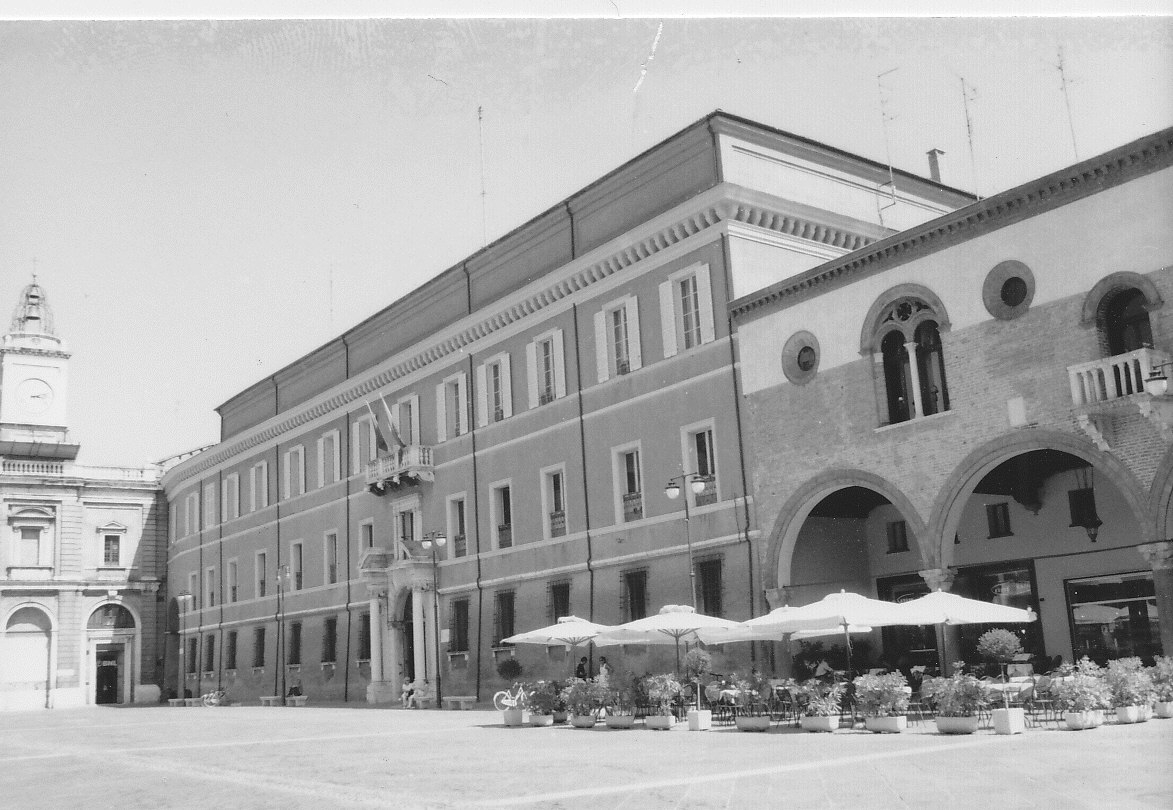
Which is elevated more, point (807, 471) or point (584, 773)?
point (807, 471)

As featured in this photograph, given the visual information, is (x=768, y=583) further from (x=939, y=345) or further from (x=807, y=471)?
(x=939, y=345)

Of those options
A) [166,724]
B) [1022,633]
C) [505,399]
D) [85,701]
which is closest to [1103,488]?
[1022,633]

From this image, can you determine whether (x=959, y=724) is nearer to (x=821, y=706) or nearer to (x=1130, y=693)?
(x=1130, y=693)

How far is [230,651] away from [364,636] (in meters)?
15.3

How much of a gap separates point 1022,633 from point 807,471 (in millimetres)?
6307

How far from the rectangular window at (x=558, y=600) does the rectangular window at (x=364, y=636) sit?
12.2 metres

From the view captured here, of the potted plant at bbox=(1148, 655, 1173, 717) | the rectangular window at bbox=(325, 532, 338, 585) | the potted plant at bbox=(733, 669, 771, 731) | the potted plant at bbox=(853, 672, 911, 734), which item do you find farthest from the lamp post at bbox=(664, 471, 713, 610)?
the rectangular window at bbox=(325, 532, 338, 585)

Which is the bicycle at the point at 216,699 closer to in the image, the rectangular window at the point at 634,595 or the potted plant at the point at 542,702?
the rectangular window at the point at 634,595

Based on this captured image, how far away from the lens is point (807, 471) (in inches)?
1067

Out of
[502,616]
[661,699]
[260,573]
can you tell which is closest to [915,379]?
[661,699]

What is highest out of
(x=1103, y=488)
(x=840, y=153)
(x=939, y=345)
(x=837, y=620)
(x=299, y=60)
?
(x=840, y=153)

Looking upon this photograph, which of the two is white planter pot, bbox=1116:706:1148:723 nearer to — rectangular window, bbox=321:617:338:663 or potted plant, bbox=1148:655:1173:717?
potted plant, bbox=1148:655:1173:717

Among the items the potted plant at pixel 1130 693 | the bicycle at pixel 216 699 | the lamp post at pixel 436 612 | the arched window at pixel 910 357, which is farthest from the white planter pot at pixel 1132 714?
the bicycle at pixel 216 699

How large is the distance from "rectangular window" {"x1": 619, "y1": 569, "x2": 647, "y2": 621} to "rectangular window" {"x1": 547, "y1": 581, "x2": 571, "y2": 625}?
9.51ft
